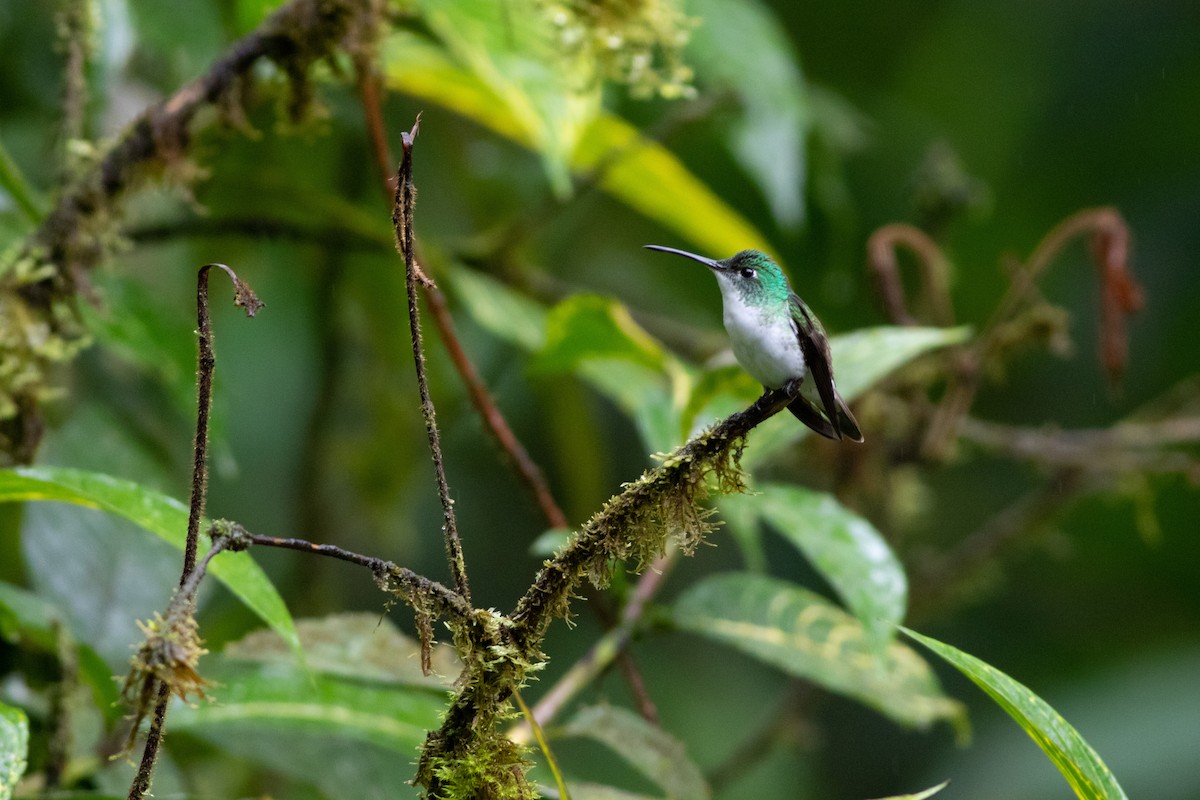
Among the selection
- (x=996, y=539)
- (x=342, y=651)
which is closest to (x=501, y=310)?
(x=342, y=651)

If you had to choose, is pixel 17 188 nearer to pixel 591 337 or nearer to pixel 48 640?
pixel 48 640

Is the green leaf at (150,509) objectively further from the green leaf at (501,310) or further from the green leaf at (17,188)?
the green leaf at (501,310)

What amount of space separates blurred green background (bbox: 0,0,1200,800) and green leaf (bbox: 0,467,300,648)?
22.6 inches

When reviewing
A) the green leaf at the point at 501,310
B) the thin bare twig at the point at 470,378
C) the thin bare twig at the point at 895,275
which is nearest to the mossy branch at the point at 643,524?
the thin bare twig at the point at 470,378

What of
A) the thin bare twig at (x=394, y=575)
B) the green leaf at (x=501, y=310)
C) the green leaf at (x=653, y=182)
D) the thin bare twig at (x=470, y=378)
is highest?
the green leaf at (x=653, y=182)

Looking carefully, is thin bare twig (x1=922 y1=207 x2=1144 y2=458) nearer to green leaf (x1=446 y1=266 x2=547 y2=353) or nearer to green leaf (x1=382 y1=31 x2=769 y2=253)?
green leaf (x1=382 y1=31 x2=769 y2=253)

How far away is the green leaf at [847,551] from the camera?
146 cm

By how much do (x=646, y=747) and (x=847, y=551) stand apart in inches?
15.0

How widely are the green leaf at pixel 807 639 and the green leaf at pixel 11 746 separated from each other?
3.46 ft

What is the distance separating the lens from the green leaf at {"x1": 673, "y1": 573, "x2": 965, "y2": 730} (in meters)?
1.83

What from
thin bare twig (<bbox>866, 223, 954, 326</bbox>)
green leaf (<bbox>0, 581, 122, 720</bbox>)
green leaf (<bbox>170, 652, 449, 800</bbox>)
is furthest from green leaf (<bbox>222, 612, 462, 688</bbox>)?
thin bare twig (<bbox>866, 223, 954, 326</bbox>)

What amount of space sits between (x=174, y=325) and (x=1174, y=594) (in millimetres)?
4500

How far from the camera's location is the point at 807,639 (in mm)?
1866

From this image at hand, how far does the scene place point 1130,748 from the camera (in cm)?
379
